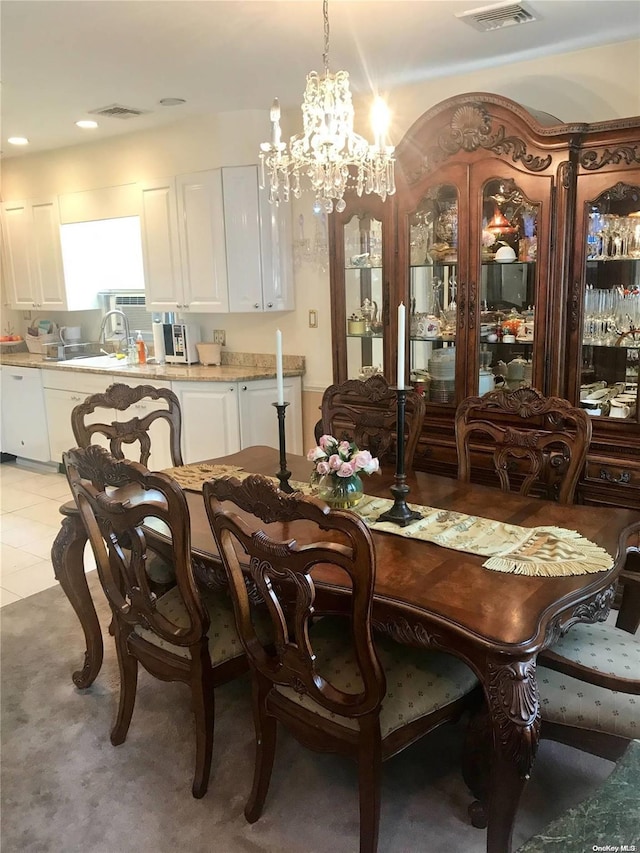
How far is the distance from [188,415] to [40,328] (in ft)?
7.84

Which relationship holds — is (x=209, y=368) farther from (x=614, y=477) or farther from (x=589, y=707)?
(x=589, y=707)

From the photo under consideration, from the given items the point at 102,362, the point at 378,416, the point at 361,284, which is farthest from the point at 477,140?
the point at 102,362

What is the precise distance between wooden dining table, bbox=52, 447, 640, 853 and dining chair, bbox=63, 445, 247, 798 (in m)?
0.17

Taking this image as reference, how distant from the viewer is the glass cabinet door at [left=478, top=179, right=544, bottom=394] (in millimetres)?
3102

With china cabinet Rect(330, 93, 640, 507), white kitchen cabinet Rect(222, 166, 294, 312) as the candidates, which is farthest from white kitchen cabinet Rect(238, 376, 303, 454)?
china cabinet Rect(330, 93, 640, 507)

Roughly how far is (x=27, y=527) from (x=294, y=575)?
134 inches

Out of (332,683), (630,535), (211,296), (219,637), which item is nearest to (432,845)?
(332,683)

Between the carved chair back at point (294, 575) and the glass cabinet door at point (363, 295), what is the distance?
2134 mm

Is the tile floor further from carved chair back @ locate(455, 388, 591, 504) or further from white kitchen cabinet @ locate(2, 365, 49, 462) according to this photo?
carved chair back @ locate(455, 388, 591, 504)

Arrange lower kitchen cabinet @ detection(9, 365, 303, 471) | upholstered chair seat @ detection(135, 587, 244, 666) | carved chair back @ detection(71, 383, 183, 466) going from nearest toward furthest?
1. upholstered chair seat @ detection(135, 587, 244, 666)
2. carved chair back @ detection(71, 383, 183, 466)
3. lower kitchen cabinet @ detection(9, 365, 303, 471)

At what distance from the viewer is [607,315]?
9.78 feet

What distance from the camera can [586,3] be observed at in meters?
2.62

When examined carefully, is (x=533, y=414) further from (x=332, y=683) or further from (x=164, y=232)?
(x=164, y=232)

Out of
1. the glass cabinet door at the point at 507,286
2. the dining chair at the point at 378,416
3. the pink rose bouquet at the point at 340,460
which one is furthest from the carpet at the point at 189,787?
the glass cabinet door at the point at 507,286
